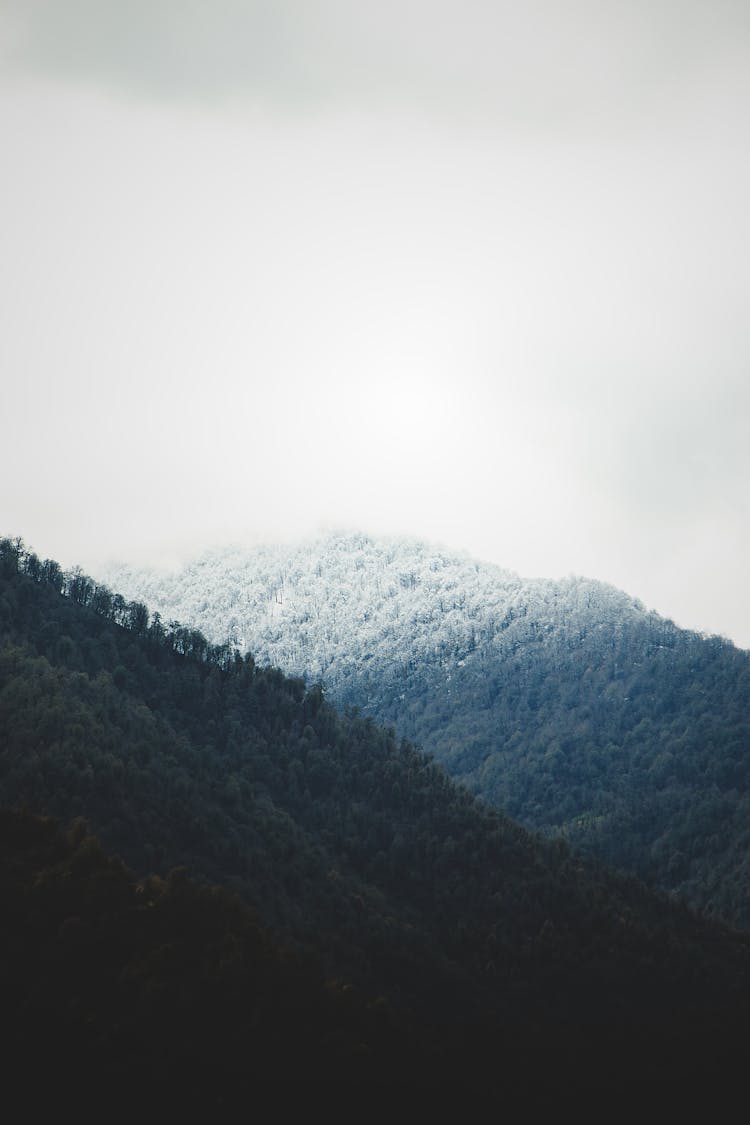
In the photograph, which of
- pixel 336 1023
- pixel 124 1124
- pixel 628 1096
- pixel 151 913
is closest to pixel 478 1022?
pixel 628 1096

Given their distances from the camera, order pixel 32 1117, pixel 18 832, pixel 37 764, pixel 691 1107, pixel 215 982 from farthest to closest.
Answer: pixel 37 764
pixel 691 1107
pixel 18 832
pixel 215 982
pixel 32 1117

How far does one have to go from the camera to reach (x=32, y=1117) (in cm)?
8188

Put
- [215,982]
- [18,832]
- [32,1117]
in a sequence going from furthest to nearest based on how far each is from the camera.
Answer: [18,832] < [215,982] < [32,1117]

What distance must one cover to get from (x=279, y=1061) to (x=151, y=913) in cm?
2896

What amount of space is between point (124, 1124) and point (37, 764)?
118m

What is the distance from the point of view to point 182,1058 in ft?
326

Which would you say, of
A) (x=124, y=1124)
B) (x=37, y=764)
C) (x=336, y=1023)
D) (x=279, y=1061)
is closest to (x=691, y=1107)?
(x=336, y=1023)

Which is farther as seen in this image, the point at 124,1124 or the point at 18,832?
the point at 18,832

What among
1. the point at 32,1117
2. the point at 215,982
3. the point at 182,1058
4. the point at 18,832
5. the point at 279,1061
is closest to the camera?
the point at 32,1117

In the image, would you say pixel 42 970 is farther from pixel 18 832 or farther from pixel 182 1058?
pixel 18 832

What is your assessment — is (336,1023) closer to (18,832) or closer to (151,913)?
(151,913)

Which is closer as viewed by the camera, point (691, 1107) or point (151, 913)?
point (151, 913)

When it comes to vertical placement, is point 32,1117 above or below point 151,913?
below

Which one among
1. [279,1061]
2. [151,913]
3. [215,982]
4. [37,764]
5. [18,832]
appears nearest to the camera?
[279,1061]
